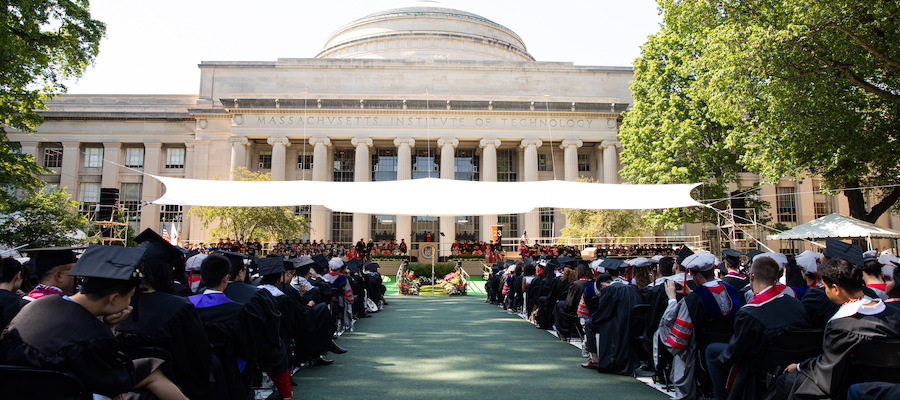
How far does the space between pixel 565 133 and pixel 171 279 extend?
4091cm

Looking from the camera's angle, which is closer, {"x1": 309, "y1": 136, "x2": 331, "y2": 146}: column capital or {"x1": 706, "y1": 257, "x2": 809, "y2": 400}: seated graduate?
{"x1": 706, "y1": 257, "x2": 809, "y2": 400}: seated graduate

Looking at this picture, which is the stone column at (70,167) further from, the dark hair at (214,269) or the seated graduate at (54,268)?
the dark hair at (214,269)

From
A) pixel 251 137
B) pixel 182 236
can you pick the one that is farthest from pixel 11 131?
pixel 251 137

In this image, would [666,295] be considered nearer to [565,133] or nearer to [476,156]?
[565,133]

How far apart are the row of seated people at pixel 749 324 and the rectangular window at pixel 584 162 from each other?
37143 millimetres

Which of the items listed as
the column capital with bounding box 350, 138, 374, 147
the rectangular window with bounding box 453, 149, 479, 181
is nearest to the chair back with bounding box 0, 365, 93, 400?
the column capital with bounding box 350, 138, 374, 147

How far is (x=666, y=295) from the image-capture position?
21.0 ft

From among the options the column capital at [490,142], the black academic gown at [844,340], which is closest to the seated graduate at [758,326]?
the black academic gown at [844,340]

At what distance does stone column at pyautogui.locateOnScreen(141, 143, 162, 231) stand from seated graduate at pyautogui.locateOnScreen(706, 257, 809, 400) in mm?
47740

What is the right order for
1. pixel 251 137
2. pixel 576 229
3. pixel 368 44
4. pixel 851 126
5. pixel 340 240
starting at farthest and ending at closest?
pixel 368 44
pixel 340 240
pixel 251 137
pixel 576 229
pixel 851 126

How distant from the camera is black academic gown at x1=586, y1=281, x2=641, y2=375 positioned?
7605 millimetres

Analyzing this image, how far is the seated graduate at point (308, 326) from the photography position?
7.45 metres

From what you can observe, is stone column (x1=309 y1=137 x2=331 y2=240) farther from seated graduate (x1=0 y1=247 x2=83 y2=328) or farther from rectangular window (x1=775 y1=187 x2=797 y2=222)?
rectangular window (x1=775 y1=187 x2=797 y2=222)

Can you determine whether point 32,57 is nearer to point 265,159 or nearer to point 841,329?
point 841,329
